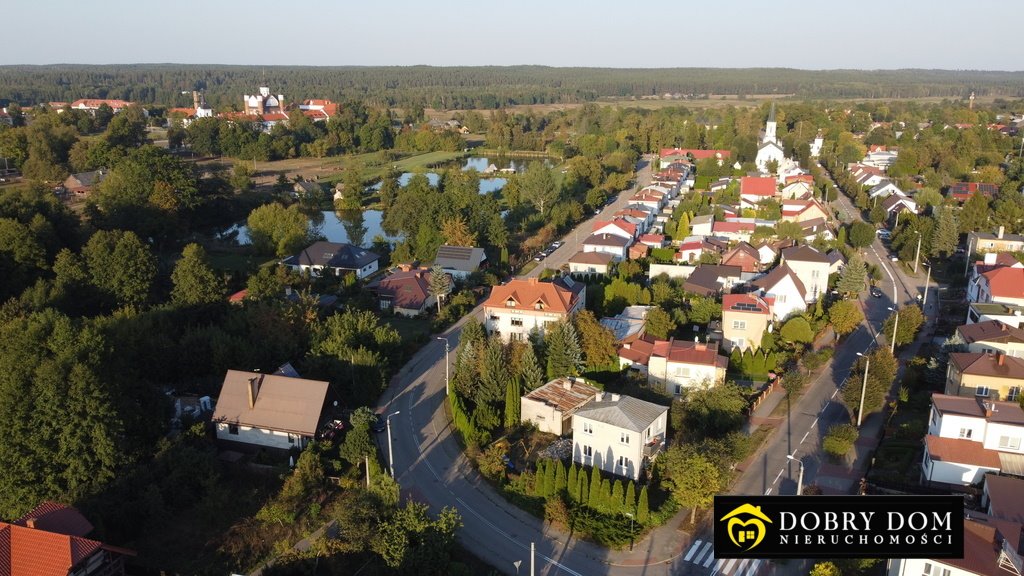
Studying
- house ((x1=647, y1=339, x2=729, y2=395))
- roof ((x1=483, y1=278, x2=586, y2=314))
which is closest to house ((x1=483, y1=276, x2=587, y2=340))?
roof ((x1=483, y1=278, x2=586, y2=314))

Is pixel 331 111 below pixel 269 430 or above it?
above

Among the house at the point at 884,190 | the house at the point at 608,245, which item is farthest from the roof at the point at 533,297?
the house at the point at 884,190

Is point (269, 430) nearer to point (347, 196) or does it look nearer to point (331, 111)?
point (347, 196)

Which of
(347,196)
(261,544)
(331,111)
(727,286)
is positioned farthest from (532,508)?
(331,111)

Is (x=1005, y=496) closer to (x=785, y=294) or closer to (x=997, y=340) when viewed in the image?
(x=997, y=340)

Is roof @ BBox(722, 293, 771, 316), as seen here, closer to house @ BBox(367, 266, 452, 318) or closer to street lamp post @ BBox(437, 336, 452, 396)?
street lamp post @ BBox(437, 336, 452, 396)

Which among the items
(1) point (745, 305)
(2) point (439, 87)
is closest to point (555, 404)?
(1) point (745, 305)

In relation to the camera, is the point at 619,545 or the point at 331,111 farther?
the point at 331,111
